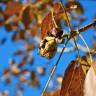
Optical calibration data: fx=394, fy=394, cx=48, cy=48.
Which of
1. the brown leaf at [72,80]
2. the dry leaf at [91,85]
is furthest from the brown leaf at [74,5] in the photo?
the dry leaf at [91,85]

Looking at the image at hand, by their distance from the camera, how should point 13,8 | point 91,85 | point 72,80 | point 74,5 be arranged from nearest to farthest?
point 91,85, point 72,80, point 74,5, point 13,8

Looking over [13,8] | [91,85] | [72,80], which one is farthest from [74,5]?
[13,8]

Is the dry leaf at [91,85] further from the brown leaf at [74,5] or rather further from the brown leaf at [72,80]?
the brown leaf at [74,5]

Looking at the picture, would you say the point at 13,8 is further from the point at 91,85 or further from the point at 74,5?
the point at 91,85

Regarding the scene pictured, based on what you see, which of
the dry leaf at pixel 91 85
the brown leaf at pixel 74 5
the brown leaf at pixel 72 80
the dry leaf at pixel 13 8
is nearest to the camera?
the dry leaf at pixel 91 85

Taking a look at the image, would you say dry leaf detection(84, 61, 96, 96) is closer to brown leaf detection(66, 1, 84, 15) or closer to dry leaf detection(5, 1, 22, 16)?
brown leaf detection(66, 1, 84, 15)

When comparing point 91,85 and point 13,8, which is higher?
point 13,8

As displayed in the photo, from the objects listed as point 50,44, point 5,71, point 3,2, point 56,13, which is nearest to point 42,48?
point 50,44

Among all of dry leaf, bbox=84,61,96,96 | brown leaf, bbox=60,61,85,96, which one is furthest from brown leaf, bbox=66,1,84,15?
dry leaf, bbox=84,61,96,96
